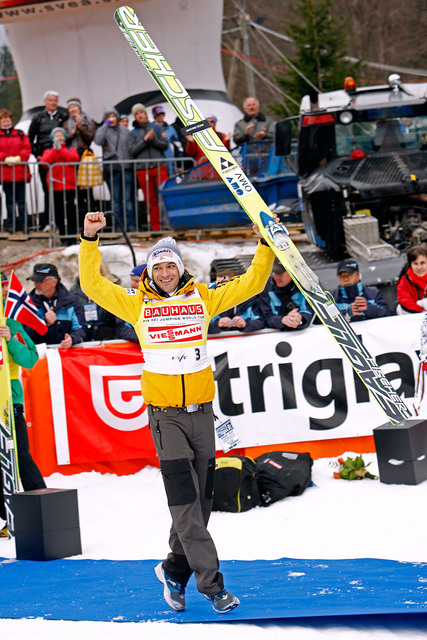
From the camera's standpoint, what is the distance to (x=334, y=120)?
38.2ft

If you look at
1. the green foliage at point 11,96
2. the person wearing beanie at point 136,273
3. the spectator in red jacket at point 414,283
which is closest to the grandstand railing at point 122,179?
the person wearing beanie at point 136,273

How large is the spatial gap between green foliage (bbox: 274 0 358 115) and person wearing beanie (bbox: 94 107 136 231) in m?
12.9

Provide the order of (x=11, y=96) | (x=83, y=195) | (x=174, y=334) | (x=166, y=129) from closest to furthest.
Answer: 1. (x=174, y=334)
2. (x=83, y=195)
3. (x=166, y=129)
4. (x=11, y=96)

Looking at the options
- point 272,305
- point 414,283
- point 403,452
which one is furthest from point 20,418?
point 414,283

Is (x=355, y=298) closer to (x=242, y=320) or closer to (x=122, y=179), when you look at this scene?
(x=242, y=320)

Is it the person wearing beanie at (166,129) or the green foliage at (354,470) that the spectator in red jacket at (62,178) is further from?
the green foliage at (354,470)

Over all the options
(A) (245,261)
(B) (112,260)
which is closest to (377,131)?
(A) (245,261)

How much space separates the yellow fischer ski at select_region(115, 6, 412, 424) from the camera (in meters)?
6.19

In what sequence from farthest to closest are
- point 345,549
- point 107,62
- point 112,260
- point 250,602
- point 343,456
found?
point 107,62 → point 112,260 → point 343,456 → point 345,549 → point 250,602

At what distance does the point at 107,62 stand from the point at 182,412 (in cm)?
1637

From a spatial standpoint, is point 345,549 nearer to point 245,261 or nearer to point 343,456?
point 343,456

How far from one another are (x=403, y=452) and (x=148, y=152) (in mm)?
8402

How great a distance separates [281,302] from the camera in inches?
346

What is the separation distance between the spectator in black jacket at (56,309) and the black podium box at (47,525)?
103 inches
